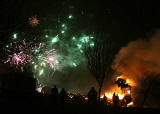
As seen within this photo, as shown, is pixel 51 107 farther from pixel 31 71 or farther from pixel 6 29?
pixel 31 71

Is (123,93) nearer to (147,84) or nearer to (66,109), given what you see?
(147,84)

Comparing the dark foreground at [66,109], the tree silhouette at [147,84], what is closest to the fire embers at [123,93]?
the tree silhouette at [147,84]

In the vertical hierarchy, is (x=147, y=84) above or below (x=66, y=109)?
above

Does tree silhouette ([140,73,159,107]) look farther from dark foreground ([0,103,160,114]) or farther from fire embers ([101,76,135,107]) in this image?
dark foreground ([0,103,160,114])

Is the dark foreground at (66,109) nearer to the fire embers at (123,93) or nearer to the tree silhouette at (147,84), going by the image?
the fire embers at (123,93)

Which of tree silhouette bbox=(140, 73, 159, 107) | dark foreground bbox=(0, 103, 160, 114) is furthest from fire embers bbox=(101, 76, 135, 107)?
dark foreground bbox=(0, 103, 160, 114)

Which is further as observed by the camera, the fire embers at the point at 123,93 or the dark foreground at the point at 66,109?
the fire embers at the point at 123,93

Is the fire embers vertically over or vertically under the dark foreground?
over

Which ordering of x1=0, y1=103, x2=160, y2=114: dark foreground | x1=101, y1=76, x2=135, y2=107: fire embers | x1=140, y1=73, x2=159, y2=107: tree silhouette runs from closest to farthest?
x1=0, y1=103, x2=160, y2=114: dark foreground
x1=101, y1=76, x2=135, y2=107: fire embers
x1=140, y1=73, x2=159, y2=107: tree silhouette

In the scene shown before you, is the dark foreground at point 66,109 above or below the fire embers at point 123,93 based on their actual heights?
below

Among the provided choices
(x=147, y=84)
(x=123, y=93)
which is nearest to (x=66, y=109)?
(x=123, y=93)

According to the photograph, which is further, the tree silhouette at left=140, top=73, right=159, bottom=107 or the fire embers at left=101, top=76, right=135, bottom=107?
the tree silhouette at left=140, top=73, right=159, bottom=107

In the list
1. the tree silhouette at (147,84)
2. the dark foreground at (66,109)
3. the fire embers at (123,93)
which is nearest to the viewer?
the dark foreground at (66,109)

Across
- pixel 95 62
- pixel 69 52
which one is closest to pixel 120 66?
pixel 95 62
